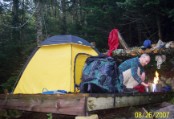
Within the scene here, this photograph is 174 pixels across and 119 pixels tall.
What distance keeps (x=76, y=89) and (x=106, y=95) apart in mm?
1436

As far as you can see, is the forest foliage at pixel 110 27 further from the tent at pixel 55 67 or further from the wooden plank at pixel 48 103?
the wooden plank at pixel 48 103

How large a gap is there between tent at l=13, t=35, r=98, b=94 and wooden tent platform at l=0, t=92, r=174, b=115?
0.90 m

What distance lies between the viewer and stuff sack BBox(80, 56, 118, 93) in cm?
506

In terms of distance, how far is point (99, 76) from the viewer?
5.15m

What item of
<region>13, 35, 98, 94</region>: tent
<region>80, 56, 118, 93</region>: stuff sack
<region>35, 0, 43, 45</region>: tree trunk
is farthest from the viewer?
<region>35, 0, 43, 45</region>: tree trunk

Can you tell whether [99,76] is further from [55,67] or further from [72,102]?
[55,67]

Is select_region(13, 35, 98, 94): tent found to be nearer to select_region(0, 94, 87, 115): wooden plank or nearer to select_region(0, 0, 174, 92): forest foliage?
select_region(0, 94, 87, 115): wooden plank

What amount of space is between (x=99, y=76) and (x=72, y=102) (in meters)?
0.86

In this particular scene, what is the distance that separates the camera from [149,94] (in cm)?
615

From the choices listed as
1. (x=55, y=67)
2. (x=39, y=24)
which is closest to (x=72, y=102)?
(x=55, y=67)

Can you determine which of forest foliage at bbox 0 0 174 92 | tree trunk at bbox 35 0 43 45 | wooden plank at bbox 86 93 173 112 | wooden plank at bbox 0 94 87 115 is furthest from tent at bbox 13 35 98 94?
tree trunk at bbox 35 0 43 45

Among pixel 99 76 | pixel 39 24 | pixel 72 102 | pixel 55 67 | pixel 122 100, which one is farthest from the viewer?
pixel 39 24

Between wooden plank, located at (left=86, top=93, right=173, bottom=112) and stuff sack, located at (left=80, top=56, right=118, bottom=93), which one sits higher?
stuff sack, located at (left=80, top=56, right=118, bottom=93)

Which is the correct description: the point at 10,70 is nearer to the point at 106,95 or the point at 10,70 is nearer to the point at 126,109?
the point at 126,109
